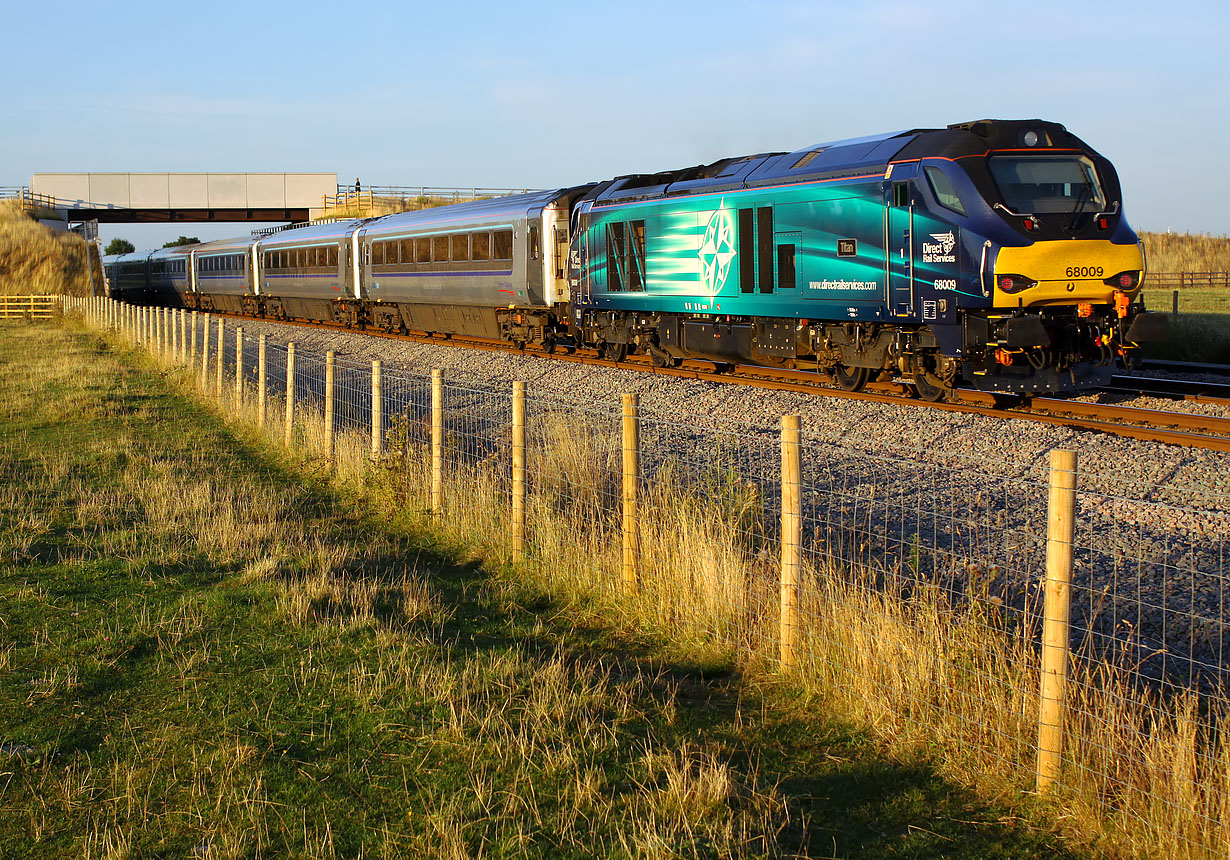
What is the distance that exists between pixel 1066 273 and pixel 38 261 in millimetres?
59765

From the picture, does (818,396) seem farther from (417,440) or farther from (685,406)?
(417,440)

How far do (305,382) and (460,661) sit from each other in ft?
50.4

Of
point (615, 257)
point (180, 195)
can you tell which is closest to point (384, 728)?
point (615, 257)

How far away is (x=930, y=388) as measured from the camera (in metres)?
14.4

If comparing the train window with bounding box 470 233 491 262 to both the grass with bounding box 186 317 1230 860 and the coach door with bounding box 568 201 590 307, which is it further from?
the grass with bounding box 186 317 1230 860

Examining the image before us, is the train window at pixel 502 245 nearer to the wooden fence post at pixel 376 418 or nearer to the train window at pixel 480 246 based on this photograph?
the train window at pixel 480 246

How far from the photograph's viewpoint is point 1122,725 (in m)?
4.78

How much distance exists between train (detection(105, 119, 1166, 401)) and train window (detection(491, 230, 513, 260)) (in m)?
0.45

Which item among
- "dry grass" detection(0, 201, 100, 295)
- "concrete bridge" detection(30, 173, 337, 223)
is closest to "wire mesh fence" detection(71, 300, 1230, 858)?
"dry grass" detection(0, 201, 100, 295)

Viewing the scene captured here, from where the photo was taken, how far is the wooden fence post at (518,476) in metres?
8.60

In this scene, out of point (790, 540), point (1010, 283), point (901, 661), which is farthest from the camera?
point (1010, 283)

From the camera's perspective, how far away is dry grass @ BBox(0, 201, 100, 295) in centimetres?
5806

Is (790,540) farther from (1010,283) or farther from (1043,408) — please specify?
(1043,408)

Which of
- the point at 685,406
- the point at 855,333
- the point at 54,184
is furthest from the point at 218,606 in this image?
the point at 54,184
